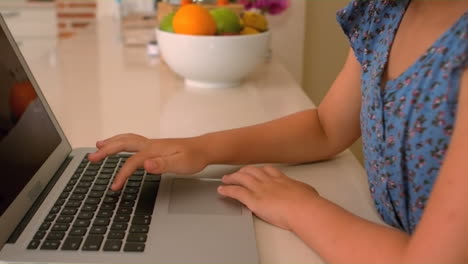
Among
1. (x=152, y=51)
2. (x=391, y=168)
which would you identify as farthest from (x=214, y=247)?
(x=152, y=51)

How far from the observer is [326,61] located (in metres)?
1.96

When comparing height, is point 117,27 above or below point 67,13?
above

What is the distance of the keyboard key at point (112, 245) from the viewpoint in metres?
0.52

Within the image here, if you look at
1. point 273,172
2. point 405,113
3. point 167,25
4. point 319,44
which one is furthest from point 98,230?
point 319,44

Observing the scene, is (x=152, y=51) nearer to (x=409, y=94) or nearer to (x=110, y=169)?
(x=110, y=169)

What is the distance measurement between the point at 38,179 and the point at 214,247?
244 millimetres

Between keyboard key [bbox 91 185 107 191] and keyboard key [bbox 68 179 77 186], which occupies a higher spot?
keyboard key [bbox 91 185 107 191]

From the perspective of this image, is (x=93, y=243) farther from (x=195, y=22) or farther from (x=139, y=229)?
(x=195, y=22)

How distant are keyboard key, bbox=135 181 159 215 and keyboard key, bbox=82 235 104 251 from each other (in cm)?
7

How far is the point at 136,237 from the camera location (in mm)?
540

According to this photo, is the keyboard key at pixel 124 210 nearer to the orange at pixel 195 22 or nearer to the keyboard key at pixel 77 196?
the keyboard key at pixel 77 196

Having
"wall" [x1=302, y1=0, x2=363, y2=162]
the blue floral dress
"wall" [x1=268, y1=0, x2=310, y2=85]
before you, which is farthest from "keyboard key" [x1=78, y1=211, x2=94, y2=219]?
"wall" [x1=302, y1=0, x2=363, y2=162]

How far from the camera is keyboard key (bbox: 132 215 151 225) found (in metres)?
0.57

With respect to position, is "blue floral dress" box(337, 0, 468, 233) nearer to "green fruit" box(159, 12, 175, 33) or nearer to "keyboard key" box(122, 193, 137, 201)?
"keyboard key" box(122, 193, 137, 201)
